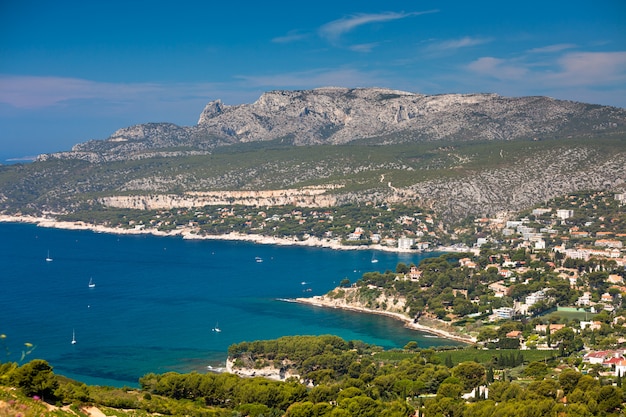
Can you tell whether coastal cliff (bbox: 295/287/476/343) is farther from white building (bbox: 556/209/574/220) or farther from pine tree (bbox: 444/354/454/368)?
white building (bbox: 556/209/574/220)

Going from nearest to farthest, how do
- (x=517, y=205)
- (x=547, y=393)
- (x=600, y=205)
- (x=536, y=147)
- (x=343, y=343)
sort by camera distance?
(x=547, y=393) < (x=343, y=343) < (x=600, y=205) < (x=517, y=205) < (x=536, y=147)

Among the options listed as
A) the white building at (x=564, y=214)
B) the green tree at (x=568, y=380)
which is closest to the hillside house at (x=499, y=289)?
the green tree at (x=568, y=380)

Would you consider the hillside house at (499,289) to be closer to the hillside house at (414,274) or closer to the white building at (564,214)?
the hillside house at (414,274)

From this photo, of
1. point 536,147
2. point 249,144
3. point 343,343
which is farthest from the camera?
point 249,144

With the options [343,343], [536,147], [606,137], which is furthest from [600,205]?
[343,343]

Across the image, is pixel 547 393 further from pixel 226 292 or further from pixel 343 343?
pixel 226 292

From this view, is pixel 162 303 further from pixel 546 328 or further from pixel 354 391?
pixel 354 391
